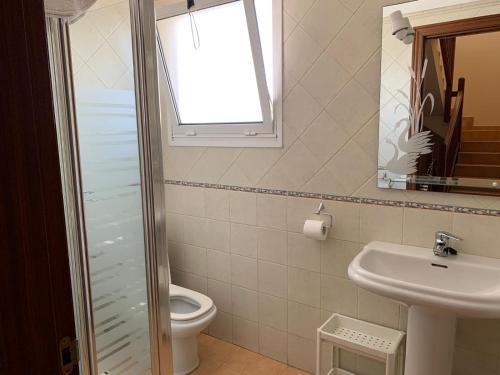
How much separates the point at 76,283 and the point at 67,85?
514 millimetres

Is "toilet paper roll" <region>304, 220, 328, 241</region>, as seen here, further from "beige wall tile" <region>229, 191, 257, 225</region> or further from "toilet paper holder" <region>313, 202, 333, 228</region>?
"beige wall tile" <region>229, 191, 257, 225</region>

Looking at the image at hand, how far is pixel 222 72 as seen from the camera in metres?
2.40

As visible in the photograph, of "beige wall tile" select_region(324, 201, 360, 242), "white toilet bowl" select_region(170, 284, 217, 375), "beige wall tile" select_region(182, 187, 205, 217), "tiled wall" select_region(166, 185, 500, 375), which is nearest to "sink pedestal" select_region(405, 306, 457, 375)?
"tiled wall" select_region(166, 185, 500, 375)

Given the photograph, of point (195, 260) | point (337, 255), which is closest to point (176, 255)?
point (195, 260)

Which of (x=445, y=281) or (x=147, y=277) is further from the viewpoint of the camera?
(x=445, y=281)

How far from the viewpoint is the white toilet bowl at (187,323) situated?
2.12 meters

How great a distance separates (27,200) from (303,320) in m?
1.93

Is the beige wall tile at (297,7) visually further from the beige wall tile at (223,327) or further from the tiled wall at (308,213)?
the beige wall tile at (223,327)

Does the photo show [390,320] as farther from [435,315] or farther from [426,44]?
[426,44]

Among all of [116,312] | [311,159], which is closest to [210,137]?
[311,159]

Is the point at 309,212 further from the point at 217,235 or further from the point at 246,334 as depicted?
the point at 246,334

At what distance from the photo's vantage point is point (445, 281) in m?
1.63

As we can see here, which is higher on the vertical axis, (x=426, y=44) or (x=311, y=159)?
(x=426, y=44)

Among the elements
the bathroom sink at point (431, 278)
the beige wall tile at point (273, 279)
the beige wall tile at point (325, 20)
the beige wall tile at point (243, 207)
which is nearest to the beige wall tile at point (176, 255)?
the beige wall tile at point (243, 207)
